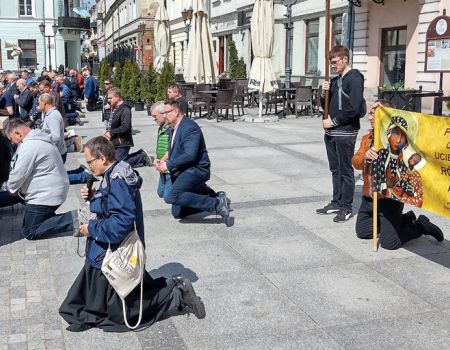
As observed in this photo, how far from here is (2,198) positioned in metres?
6.91

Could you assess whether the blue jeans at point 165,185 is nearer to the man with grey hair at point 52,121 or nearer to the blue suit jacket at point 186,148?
the blue suit jacket at point 186,148

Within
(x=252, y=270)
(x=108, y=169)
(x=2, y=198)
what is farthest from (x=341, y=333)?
(x=2, y=198)

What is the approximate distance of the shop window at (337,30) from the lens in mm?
23531

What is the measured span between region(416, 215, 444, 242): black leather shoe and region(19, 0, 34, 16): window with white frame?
50.4 meters

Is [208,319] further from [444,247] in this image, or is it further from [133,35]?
[133,35]

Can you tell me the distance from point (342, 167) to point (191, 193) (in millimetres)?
1776

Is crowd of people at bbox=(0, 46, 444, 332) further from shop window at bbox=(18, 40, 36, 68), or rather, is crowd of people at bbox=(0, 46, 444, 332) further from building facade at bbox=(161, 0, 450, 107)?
shop window at bbox=(18, 40, 36, 68)

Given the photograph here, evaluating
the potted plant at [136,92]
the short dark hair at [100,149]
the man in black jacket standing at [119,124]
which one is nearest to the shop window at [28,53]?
the potted plant at [136,92]

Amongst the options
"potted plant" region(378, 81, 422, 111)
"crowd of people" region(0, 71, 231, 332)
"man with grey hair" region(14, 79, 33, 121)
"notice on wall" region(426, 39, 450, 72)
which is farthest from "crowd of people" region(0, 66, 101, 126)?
"notice on wall" region(426, 39, 450, 72)

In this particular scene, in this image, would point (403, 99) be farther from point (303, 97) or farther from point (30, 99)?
point (30, 99)

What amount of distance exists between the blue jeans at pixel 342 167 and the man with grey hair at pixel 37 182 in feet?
9.94

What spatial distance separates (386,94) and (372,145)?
10.5 m

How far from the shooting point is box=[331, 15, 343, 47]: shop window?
23.5 metres

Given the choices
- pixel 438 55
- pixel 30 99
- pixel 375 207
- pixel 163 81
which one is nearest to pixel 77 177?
pixel 375 207
